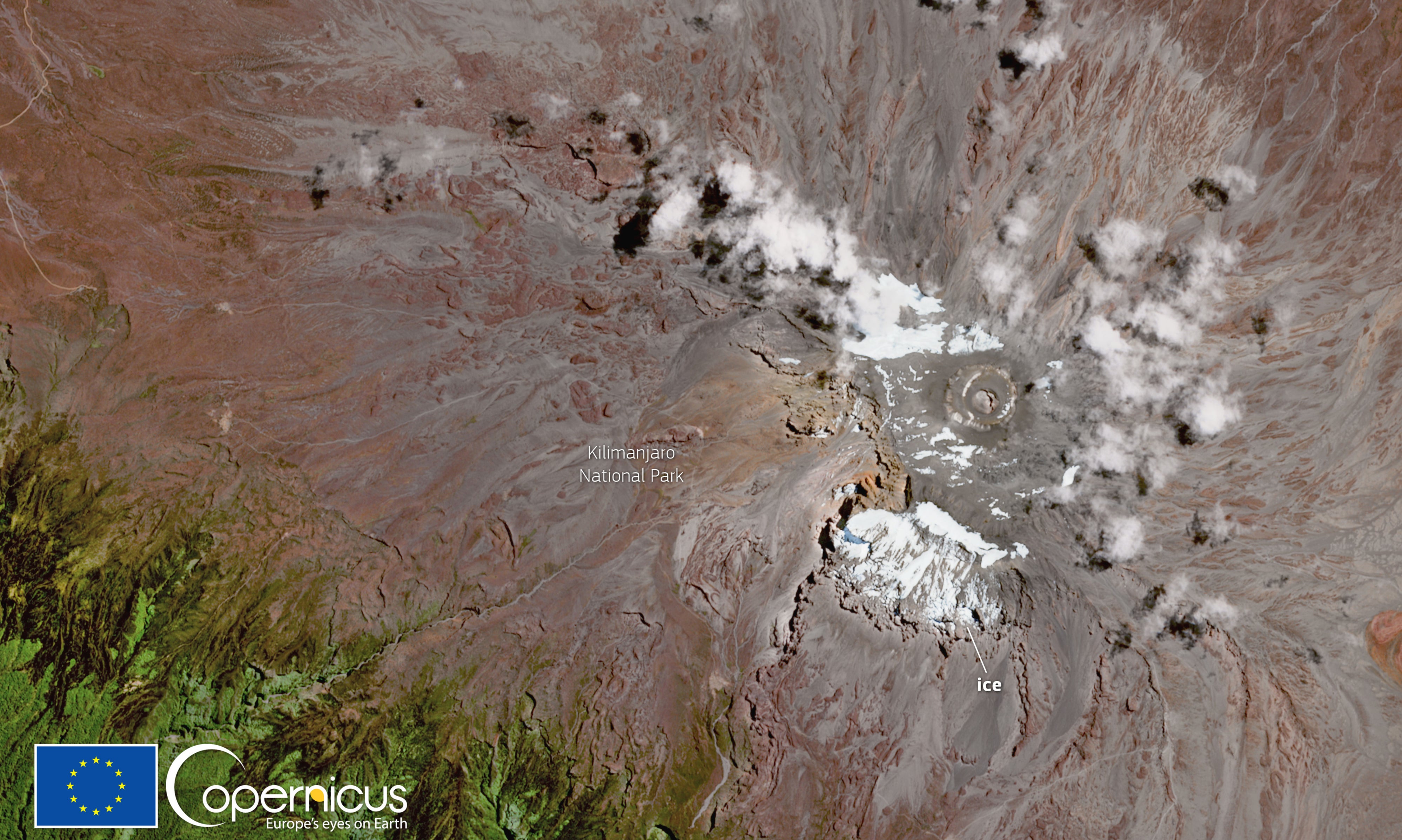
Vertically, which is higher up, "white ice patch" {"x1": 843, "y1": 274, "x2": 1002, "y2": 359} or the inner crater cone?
"white ice patch" {"x1": 843, "y1": 274, "x2": 1002, "y2": 359}

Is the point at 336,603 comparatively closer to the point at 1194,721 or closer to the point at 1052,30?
the point at 1194,721

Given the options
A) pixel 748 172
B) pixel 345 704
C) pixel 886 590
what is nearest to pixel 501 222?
pixel 748 172

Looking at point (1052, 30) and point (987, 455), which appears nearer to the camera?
point (1052, 30)

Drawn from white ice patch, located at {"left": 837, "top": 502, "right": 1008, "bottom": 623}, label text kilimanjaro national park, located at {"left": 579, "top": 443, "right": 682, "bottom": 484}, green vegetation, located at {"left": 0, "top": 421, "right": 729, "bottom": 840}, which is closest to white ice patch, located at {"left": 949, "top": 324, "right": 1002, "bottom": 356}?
white ice patch, located at {"left": 837, "top": 502, "right": 1008, "bottom": 623}

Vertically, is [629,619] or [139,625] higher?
[139,625]

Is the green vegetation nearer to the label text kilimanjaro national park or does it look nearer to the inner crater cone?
the label text kilimanjaro national park

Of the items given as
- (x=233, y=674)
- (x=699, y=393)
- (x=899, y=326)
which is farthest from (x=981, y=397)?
(x=233, y=674)

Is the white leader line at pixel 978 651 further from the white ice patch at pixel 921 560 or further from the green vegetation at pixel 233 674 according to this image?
the green vegetation at pixel 233 674

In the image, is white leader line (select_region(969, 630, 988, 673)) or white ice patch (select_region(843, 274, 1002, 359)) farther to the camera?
white ice patch (select_region(843, 274, 1002, 359))
